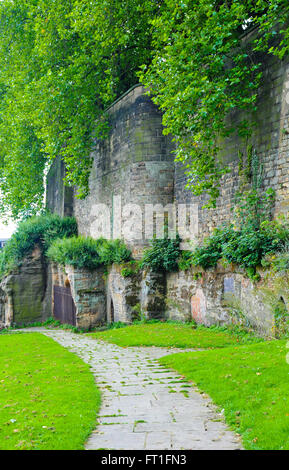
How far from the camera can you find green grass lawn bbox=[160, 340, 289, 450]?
4262 millimetres

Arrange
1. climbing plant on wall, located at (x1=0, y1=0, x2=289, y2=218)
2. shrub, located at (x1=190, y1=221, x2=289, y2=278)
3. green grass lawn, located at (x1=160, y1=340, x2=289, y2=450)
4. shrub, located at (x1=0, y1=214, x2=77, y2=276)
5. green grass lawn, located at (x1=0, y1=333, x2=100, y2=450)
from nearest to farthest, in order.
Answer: green grass lawn, located at (x1=160, y1=340, x2=289, y2=450) < green grass lawn, located at (x1=0, y1=333, x2=100, y2=450) < shrub, located at (x1=190, y1=221, x2=289, y2=278) < climbing plant on wall, located at (x1=0, y1=0, x2=289, y2=218) < shrub, located at (x1=0, y1=214, x2=77, y2=276)

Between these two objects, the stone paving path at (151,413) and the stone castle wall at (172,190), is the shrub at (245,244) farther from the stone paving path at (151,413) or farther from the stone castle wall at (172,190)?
the stone paving path at (151,413)

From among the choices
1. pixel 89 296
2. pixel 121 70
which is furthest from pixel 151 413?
pixel 121 70

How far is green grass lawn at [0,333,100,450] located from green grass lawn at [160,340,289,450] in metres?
1.61

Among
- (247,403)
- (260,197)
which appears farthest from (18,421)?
(260,197)

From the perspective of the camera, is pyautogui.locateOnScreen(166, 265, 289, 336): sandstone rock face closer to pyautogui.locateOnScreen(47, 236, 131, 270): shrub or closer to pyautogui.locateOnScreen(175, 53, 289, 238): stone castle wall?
pyautogui.locateOnScreen(175, 53, 289, 238): stone castle wall

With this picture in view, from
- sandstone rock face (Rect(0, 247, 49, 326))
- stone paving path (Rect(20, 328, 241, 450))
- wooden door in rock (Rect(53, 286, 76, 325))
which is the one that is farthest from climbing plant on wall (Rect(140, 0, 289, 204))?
sandstone rock face (Rect(0, 247, 49, 326))

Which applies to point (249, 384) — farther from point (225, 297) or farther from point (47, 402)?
point (225, 297)

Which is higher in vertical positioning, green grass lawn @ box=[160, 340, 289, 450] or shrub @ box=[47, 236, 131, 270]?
shrub @ box=[47, 236, 131, 270]

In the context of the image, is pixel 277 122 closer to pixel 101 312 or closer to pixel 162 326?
pixel 162 326

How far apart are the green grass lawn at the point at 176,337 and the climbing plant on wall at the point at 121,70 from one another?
3.56 m

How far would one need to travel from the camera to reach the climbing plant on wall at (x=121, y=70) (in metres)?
10.0

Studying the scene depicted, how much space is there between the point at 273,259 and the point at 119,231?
8212 millimetres

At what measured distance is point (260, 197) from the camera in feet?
33.6
